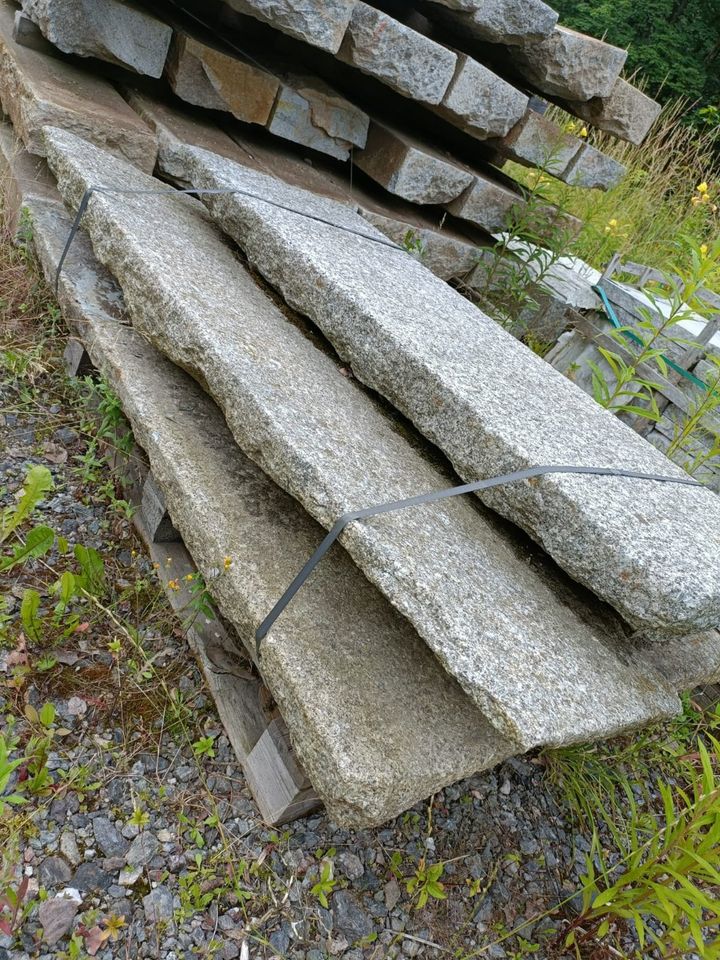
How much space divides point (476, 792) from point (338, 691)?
0.76 metres

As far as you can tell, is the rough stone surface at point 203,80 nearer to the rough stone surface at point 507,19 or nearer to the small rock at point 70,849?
the rough stone surface at point 507,19

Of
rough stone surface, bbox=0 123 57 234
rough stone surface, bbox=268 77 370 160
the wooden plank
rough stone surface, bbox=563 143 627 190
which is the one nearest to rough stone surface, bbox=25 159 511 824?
the wooden plank

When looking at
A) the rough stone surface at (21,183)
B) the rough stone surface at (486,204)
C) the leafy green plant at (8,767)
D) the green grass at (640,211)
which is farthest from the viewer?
the green grass at (640,211)

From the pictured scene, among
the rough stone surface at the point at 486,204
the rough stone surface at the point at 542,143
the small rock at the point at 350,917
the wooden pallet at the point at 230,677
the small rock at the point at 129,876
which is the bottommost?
the small rock at the point at 129,876

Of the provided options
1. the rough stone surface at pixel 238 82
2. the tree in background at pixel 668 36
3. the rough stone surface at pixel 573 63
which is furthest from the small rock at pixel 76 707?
the tree in background at pixel 668 36

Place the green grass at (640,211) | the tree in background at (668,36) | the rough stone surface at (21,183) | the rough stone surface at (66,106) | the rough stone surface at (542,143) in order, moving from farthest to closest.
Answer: the tree in background at (668,36), the green grass at (640,211), the rough stone surface at (542,143), the rough stone surface at (21,183), the rough stone surface at (66,106)

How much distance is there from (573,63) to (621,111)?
1.28 feet

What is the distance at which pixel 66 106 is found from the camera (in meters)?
2.66

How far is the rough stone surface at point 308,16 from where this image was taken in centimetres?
253

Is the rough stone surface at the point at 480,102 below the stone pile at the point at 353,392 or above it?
above

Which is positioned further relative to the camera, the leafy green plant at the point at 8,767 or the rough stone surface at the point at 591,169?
the rough stone surface at the point at 591,169

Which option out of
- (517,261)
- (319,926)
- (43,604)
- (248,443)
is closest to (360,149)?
(517,261)

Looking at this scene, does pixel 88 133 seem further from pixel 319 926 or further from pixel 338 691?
pixel 319 926

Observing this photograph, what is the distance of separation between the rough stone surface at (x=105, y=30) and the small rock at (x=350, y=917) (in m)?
3.00
